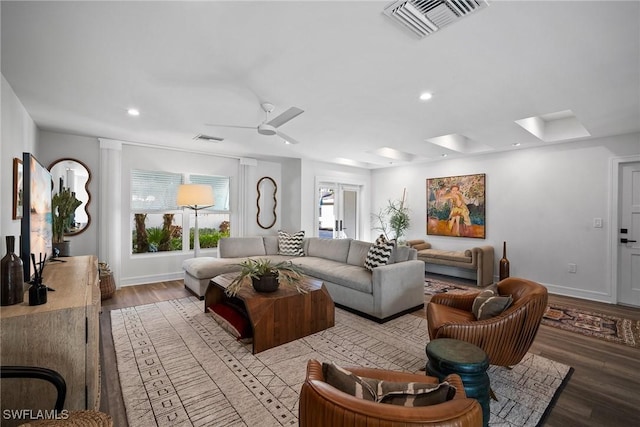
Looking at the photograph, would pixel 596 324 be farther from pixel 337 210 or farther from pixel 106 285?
pixel 106 285

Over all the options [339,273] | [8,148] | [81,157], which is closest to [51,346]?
[8,148]

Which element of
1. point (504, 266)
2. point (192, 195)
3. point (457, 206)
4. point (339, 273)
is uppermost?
point (192, 195)

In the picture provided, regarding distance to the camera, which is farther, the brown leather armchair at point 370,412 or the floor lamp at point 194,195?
the floor lamp at point 194,195

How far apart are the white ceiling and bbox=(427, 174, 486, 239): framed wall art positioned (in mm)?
2084

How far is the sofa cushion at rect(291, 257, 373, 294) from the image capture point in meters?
3.60

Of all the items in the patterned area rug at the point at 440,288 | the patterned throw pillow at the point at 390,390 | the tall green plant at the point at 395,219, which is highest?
the tall green plant at the point at 395,219

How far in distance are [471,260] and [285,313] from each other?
3.89m

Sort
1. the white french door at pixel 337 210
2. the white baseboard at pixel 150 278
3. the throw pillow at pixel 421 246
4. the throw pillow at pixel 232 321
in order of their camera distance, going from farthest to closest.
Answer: the white french door at pixel 337 210 → the throw pillow at pixel 421 246 → the white baseboard at pixel 150 278 → the throw pillow at pixel 232 321

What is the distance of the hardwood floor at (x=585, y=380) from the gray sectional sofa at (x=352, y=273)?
4.28 feet

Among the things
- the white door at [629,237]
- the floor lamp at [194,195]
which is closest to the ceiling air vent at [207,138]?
the floor lamp at [194,195]

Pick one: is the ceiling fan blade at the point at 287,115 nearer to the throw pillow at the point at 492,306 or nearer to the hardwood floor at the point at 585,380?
the throw pillow at the point at 492,306

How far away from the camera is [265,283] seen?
2941 mm

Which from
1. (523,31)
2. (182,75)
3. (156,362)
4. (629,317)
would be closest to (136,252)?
(156,362)

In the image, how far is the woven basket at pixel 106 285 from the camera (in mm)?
4172
